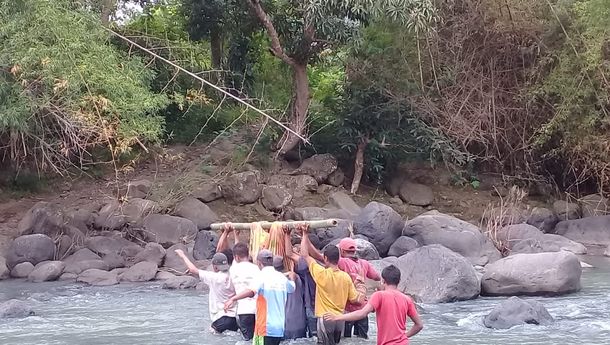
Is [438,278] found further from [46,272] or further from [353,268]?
[46,272]

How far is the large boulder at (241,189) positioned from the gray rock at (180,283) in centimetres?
490

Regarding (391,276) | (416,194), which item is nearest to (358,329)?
(391,276)

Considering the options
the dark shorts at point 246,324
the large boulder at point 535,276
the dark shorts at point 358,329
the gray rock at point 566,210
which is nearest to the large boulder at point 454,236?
the large boulder at point 535,276

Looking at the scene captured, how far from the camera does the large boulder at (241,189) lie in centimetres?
1855

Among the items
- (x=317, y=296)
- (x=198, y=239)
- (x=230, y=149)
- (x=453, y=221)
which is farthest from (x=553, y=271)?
(x=230, y=149)

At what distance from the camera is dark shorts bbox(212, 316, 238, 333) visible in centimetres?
880

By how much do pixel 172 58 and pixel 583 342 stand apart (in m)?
9.91

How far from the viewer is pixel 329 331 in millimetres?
8156

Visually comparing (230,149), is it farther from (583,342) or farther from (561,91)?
(583,342)

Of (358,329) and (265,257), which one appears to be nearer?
(265,257)

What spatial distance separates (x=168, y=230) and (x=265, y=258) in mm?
9090

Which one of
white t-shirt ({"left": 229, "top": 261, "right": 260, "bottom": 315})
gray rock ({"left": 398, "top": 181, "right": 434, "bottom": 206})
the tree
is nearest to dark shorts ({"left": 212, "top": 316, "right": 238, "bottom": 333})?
white t-shirt ({"left": 229, "top": 261, "right": 260, "bottom": 315})

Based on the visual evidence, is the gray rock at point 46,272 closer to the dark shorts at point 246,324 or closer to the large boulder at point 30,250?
the large boulder at point 30,250

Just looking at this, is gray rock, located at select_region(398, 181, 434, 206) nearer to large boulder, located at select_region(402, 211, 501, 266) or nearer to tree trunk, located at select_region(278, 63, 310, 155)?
tree trunk, located at select_region(278, 63, 310, 155)
